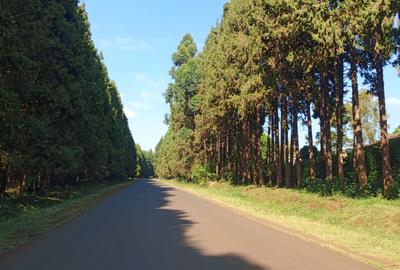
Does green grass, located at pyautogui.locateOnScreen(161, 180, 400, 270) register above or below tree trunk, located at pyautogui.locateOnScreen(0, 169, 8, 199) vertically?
below

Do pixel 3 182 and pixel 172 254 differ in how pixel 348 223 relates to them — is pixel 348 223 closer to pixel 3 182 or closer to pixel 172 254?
pixel 172 254

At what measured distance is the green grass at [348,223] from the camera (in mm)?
10367

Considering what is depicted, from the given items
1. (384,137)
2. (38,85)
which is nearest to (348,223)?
(384,137)

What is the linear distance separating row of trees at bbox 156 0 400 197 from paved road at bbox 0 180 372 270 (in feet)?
31.0

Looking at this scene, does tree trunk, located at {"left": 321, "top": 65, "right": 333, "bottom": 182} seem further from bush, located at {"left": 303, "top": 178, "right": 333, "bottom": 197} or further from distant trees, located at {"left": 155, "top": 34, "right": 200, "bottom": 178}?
distant trees, located at {"left": 155, "top": 34, "right": 200, "bottom": 178}

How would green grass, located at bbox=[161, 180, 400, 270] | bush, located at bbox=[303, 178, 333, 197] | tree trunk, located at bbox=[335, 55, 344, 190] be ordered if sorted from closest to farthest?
green grass, located at bbox=[161, 180, 400, 270], tree trunk, located at bbox=[335, 55, 344, 190], bush, located at bbox=[303, 178, 333, 197]

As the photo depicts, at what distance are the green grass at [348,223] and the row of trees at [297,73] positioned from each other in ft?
5.98

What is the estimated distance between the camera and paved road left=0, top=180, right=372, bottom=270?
27.1 feet

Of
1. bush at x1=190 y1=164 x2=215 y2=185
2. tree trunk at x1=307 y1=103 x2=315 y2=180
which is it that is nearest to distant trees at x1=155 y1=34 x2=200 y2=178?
bush at x1=190 y1=164 x2=215 y2=185

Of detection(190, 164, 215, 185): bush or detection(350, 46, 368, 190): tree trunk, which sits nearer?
detection(350, 46, 368, 190): tree trunk

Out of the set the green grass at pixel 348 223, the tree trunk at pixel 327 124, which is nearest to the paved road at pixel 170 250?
the green grass at pixel 348 223

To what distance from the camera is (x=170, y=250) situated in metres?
9.84

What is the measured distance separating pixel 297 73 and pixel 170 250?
1959cm

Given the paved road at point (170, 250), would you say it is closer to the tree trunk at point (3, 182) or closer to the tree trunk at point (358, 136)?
the tree trunk at point (358, 136)
